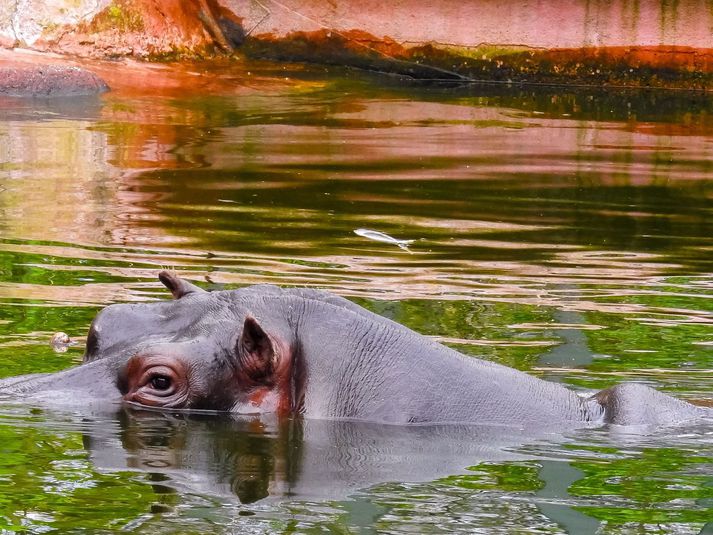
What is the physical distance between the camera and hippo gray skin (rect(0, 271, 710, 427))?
4719mm

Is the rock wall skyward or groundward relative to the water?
skyward

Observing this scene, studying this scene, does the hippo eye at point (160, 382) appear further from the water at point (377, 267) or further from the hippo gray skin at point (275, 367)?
the water at point (377, 267)

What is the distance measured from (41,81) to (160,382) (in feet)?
38.3

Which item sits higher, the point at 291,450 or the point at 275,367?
the point at 275,367

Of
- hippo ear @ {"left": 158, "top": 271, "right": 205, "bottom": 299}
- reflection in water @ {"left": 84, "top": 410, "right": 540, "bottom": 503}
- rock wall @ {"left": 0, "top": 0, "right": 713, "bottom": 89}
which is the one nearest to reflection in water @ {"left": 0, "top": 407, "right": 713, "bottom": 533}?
reflection in water @ {"left": 84, "top": 410, "right": 540, "bottom": 503}

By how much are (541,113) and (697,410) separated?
11.8 m

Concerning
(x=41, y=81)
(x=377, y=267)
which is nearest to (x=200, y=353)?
(x=377, y=267)

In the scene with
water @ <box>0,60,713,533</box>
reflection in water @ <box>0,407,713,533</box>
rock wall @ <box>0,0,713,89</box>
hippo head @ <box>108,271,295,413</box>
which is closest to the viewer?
reflection in water @ <box>0,407,713,533</box>

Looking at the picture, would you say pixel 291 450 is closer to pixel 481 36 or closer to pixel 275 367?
pixel 275 367

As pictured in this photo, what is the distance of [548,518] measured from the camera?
163 inches

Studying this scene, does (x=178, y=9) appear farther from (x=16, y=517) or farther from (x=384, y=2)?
(x=16, y=517)

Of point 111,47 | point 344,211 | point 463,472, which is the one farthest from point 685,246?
point 111,47

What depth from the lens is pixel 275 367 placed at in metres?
4.74

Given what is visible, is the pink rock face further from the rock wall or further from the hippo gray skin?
the hippo gray skin
